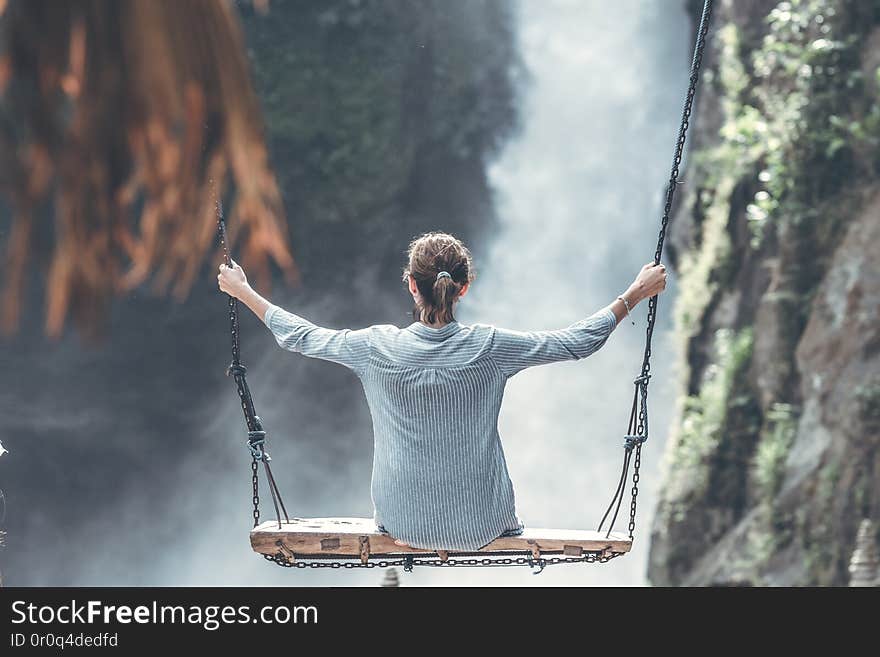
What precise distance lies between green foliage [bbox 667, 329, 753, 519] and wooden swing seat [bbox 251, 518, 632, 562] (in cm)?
621

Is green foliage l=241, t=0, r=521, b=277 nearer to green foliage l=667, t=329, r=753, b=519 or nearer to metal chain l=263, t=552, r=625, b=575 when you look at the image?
green foliage l=667, t=329, r=753, b=519

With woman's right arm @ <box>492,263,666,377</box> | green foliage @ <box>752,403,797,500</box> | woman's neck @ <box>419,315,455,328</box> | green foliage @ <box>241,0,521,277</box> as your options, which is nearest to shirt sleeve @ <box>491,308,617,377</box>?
woman's right arm @ <box>492,263,666,377</box>

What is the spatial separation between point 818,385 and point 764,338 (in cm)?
97

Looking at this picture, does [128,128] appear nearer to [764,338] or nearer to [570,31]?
[764,338]

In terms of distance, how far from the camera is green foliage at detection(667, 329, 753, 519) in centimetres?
973

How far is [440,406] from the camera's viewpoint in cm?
333

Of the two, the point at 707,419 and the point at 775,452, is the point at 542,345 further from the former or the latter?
the point at 707,419

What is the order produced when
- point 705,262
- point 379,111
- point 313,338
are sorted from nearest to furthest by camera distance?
point 313,338
point 705,262
point 379,111

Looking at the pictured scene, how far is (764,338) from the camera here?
30.9 feet

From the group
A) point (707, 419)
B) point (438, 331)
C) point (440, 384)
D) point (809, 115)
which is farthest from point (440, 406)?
point (707, 419)

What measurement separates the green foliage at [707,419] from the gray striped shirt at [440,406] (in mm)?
6428

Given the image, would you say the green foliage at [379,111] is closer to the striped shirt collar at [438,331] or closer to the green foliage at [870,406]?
the green foliage at [870,406]

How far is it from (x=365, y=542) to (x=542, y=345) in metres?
0.69

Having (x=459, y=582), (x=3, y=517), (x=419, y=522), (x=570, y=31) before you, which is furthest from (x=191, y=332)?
(x=419, y=522)
